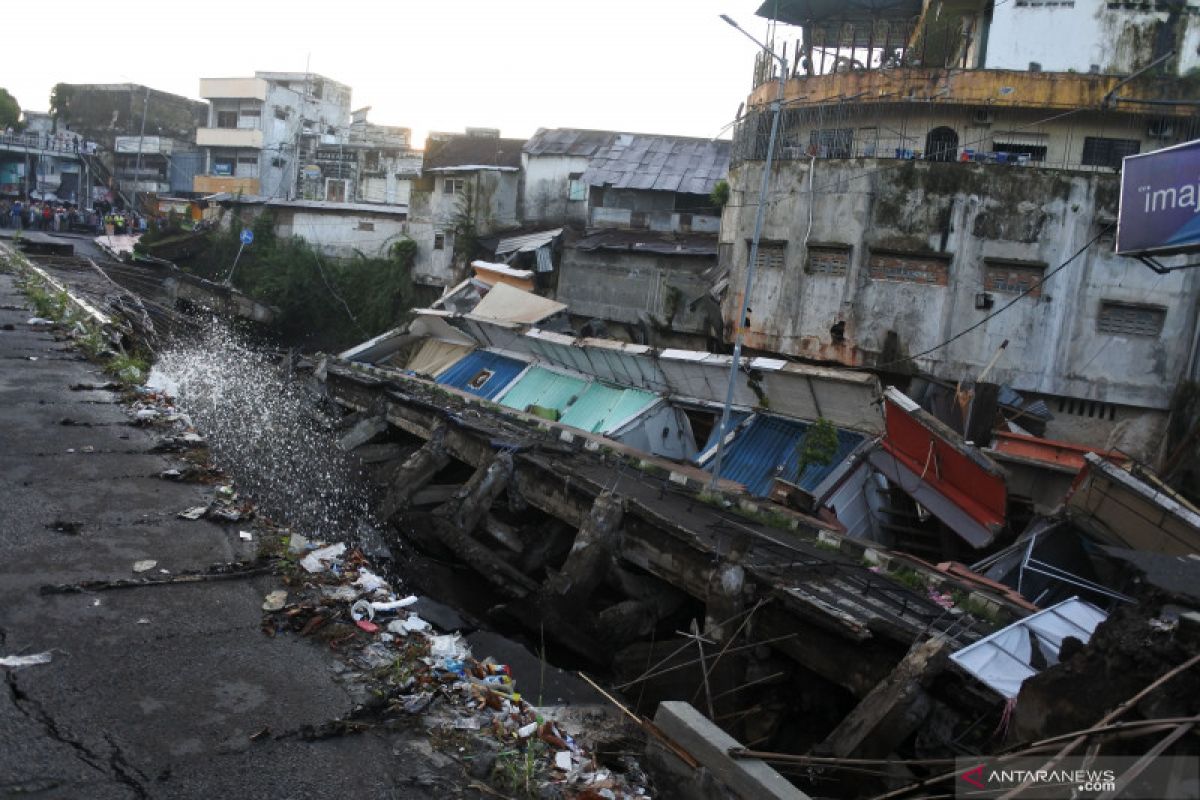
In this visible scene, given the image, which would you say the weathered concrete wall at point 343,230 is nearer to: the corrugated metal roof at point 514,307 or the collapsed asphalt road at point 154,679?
the corrugated metal roof at point 514,307

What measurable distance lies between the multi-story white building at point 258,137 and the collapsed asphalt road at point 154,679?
139 feet

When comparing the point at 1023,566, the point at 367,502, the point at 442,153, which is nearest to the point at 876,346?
the point at 1023,566

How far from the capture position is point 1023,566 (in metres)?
11.3

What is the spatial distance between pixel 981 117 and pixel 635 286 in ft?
33.7

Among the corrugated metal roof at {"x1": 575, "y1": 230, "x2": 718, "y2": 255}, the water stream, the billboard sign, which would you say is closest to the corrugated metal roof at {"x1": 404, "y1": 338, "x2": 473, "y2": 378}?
the water stream

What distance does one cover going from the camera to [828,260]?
1905 centimetres

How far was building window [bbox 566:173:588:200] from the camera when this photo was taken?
102ft

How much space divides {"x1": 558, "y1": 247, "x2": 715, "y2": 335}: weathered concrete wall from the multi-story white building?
23114 mm

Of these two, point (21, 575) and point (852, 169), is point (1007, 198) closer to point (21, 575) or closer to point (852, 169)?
point (852, 169)

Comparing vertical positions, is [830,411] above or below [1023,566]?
above

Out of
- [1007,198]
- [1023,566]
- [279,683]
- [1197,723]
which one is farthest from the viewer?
[1007,198]

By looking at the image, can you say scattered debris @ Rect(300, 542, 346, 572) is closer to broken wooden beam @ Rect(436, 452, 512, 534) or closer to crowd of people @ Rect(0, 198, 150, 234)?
broken wooden beam @ Rect(436, 452, 512, 534)

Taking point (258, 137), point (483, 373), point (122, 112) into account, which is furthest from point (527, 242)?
point (122, 112)

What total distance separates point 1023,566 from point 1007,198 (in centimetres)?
912
